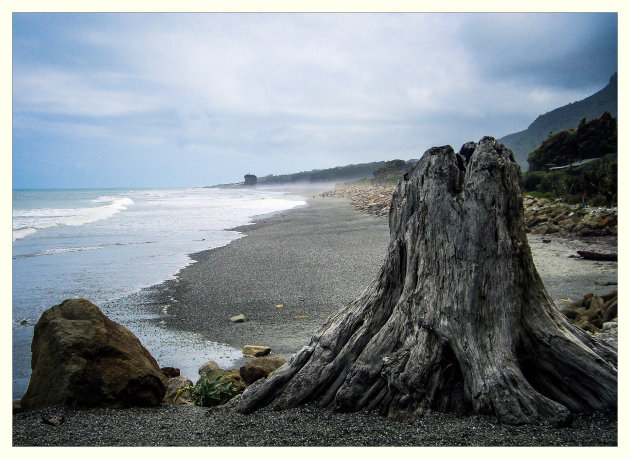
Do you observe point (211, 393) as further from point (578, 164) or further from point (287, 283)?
point (578, 164)

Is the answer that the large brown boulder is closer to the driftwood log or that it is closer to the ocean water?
the driftwood log

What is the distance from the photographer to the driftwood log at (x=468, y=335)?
14.7 ft

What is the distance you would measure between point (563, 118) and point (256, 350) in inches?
249

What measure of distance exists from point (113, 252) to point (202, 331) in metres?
11.3

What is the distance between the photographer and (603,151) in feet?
33.2

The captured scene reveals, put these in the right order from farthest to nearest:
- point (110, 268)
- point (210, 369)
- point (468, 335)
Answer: point (110, 268), point (210, 369), point (468, 335)

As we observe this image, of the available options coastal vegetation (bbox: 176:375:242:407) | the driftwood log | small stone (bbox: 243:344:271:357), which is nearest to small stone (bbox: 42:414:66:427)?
coastal vegetation (bbox: 176:375:242:407)

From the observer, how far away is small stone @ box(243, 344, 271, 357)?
27.2ft

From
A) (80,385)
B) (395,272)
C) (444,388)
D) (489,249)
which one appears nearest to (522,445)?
(444,388)

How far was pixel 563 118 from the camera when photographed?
24.4 ft

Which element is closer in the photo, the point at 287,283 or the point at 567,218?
the point at 287,283

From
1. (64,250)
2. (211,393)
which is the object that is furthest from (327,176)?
(211,393)

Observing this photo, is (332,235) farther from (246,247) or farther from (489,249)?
(489,249)

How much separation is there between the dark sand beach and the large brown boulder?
0.19m
